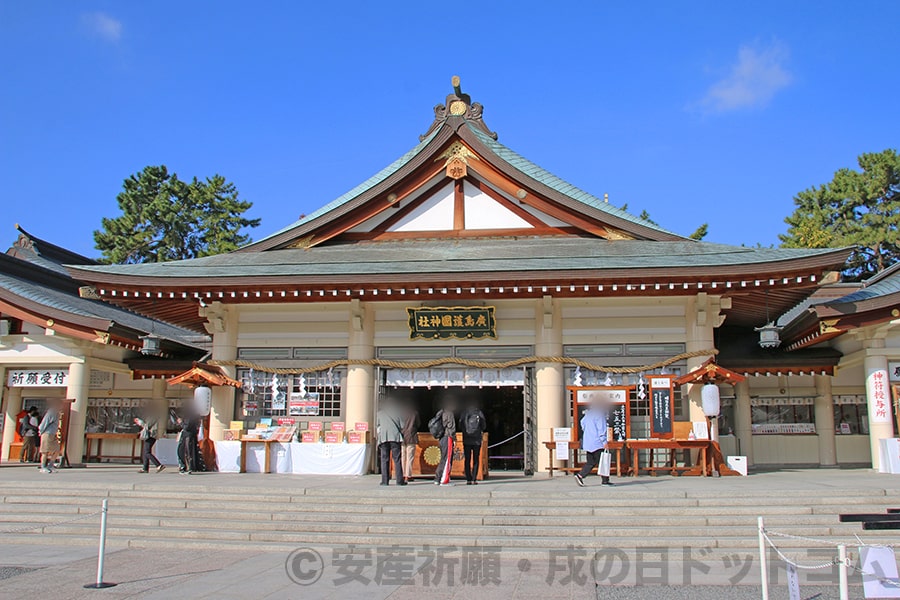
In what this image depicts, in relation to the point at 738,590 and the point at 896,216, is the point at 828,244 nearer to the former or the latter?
the point at 896,216

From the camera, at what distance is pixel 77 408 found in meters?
19.0

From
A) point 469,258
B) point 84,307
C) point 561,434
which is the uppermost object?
point 469,258

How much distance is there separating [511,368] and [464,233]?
398cm

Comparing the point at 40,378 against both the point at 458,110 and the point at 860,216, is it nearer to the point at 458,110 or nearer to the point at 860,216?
the point at 458,110

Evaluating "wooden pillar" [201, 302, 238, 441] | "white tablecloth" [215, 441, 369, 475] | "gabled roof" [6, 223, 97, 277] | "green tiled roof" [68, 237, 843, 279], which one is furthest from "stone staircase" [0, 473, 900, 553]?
"gabled roof" [6, 223, 97, 277]

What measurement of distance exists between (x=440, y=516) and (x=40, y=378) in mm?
13935

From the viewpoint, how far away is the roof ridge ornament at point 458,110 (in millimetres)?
20500

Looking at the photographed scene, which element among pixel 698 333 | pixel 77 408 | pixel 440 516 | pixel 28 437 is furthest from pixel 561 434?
pixel 28 437

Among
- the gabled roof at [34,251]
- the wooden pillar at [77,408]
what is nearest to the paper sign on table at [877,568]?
the wooden pillar at [77,408]

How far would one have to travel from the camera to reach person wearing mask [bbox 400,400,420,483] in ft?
49.2

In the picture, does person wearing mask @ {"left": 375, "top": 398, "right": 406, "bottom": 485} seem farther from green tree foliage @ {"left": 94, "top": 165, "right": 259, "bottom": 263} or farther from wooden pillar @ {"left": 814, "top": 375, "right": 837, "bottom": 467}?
green tree foliage @ {"left": 94, "top": 165, "right": 259, "bottom": 263}

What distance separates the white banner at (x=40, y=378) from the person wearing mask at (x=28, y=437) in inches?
66.7

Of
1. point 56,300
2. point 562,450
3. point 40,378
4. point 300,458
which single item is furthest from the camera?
point 56,300

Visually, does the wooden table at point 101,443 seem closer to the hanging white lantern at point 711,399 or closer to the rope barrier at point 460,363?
the rope barrier at point 460,363
